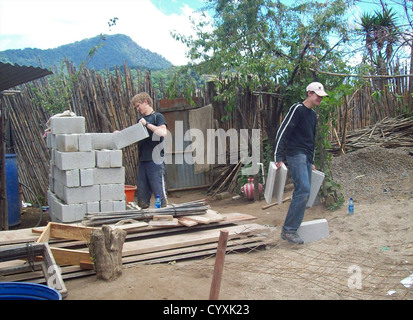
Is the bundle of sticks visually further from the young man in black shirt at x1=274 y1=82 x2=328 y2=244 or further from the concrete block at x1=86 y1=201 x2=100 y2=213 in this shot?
the young man in black shirt at x1=274 y1=82 x2=328 y2=244

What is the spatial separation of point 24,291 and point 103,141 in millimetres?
3015

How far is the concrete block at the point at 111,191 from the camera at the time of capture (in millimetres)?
5488

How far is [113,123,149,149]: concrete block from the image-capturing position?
18.0ft

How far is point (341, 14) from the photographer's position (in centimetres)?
743

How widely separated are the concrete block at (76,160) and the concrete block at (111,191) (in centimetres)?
33

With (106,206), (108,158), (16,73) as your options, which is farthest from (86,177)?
(16,73)

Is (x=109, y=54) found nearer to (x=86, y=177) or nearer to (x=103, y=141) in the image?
(x=103, y=141)

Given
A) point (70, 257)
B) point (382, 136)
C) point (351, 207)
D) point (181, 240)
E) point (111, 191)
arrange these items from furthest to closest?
point (382, 136) < point (351, 207) < point (111, 191) < point (181, 240) < point (70, 257)

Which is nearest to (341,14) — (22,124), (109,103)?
(109,103)

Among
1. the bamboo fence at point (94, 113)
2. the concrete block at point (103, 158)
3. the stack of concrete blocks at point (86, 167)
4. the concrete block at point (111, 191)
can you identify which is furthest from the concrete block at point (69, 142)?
the bamboo fence at point (94, 113)

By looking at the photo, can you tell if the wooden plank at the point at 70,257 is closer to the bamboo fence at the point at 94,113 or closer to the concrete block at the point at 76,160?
the concrete block at the point at 76,160

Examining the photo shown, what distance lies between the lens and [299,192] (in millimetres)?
5074
